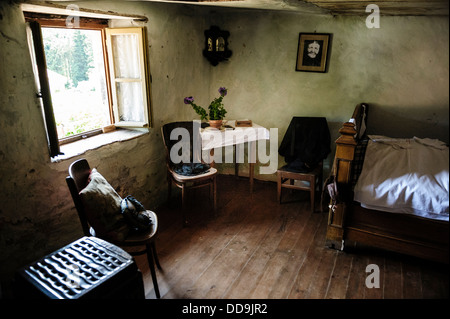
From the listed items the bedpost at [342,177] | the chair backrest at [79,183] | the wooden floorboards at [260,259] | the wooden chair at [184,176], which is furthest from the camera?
the wooden chair at [184,176]

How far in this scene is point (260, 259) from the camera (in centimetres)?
265

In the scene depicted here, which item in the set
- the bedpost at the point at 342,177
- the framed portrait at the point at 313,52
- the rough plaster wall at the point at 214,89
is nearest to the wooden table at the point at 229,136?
the rough plaster wall at the point at 214,89

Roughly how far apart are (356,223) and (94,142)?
235 centimetres

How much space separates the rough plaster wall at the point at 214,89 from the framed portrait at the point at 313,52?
0.23 feet

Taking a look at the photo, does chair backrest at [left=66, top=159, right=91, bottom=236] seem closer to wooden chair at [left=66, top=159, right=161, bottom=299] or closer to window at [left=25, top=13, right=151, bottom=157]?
wooden chair at [left=66, top=159, right=161, bottom=299]

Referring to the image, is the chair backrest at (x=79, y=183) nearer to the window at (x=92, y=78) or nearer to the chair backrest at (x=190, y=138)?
the window at (x=92, y=78)

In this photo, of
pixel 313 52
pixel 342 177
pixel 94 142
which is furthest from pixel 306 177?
pixel 94 142

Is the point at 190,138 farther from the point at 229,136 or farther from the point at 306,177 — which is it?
the point at 306,177

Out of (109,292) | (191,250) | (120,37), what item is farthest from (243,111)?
(109,292)

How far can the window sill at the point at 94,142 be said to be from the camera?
2.51m

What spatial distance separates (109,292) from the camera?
157cm
